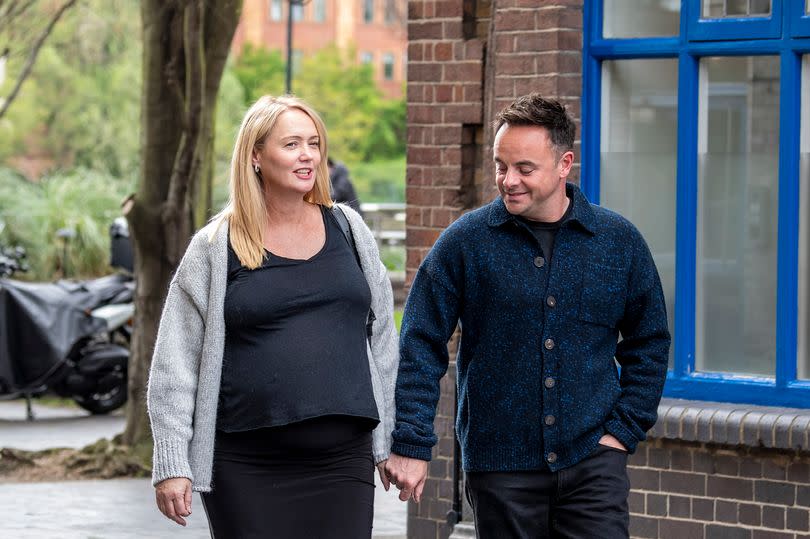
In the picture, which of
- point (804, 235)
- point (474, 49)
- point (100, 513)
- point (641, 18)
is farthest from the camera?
point (100, 513)

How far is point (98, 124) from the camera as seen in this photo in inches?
1757

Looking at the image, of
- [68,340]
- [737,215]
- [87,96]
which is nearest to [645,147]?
[737,215]

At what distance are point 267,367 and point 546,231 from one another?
2.90 feet

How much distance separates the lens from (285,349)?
4496 mm

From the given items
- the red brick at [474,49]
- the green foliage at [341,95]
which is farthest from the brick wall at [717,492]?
the green foliage at [341,95]

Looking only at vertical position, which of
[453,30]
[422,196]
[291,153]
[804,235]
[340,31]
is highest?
[340,31]

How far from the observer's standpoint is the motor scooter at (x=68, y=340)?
41.9 feet

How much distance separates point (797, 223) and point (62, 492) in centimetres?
530

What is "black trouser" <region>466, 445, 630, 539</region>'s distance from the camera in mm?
4406

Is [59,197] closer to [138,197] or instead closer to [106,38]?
[138,197]

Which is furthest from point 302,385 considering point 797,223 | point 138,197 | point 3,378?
point 3,378

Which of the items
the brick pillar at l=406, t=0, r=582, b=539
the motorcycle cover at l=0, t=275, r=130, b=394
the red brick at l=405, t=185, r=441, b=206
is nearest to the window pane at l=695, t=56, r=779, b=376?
the brick pillar at l=406, t=0, r=582, b=539

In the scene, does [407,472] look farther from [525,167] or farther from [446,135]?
[446,135]

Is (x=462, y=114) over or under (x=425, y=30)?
under
